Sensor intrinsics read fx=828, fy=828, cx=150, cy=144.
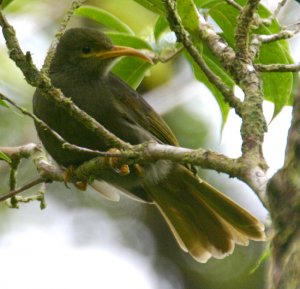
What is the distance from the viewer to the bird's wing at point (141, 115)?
5824mm

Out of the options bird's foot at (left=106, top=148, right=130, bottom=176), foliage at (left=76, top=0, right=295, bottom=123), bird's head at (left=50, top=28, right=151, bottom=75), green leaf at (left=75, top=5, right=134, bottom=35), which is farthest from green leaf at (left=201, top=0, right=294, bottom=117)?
bird's head at (left=50, top=28, right=151, bottom=75)

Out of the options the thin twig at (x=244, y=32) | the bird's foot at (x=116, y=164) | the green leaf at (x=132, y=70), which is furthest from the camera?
the green leaf at (x=132, y=70)

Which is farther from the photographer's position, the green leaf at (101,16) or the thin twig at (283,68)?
the green leaf at (101,16)

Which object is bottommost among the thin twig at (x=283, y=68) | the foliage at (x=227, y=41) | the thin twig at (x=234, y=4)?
the foliage at (x=227, y=41)

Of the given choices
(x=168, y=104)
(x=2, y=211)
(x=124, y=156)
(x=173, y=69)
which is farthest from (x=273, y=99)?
(x=2, y=211)

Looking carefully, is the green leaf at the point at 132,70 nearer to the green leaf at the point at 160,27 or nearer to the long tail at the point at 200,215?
A: the green leaf at the point at 160,27

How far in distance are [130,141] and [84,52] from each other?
2.95 ft

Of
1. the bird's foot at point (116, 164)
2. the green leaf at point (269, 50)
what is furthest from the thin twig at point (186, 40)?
the bird's foot at point (116, 164)

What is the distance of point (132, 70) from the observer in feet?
17.5

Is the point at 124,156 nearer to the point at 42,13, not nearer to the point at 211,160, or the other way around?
the point at 211,160

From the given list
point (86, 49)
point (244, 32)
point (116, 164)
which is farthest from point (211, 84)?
point (86, 49)

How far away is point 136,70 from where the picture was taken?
17.4 ft

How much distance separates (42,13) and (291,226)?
19.8 ft

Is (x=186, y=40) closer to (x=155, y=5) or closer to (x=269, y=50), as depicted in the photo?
(x=155, y=5)
